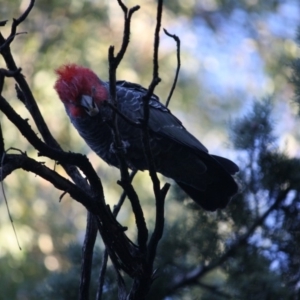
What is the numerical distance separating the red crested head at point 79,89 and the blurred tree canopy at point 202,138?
2.30 ft

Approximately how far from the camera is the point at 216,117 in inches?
289

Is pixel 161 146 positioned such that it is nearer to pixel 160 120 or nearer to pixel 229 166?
pixel 160 120

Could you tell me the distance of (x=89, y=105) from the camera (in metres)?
2.49

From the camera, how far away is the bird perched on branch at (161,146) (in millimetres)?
2615

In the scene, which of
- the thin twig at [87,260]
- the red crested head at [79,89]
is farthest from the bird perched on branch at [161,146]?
the thin twig at [87,260]

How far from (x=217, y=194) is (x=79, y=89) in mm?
785

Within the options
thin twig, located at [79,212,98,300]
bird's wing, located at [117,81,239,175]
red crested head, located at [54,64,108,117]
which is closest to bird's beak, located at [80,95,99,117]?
red crested head, located at [54,64,108,117]

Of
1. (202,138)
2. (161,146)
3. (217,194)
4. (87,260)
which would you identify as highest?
(202,138)

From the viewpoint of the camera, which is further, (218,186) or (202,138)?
(202,138)

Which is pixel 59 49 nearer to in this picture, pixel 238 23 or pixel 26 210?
pixel 26 210

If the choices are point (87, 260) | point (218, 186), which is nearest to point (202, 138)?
point (218, 186)

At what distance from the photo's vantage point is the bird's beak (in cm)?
243

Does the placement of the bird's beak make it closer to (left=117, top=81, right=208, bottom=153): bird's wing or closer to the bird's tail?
(left=117, top=81, right=208, bottom=153): bird's wing

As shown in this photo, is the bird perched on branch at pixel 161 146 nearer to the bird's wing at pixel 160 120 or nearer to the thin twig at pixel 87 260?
the bird's wing at pixel 160 120
